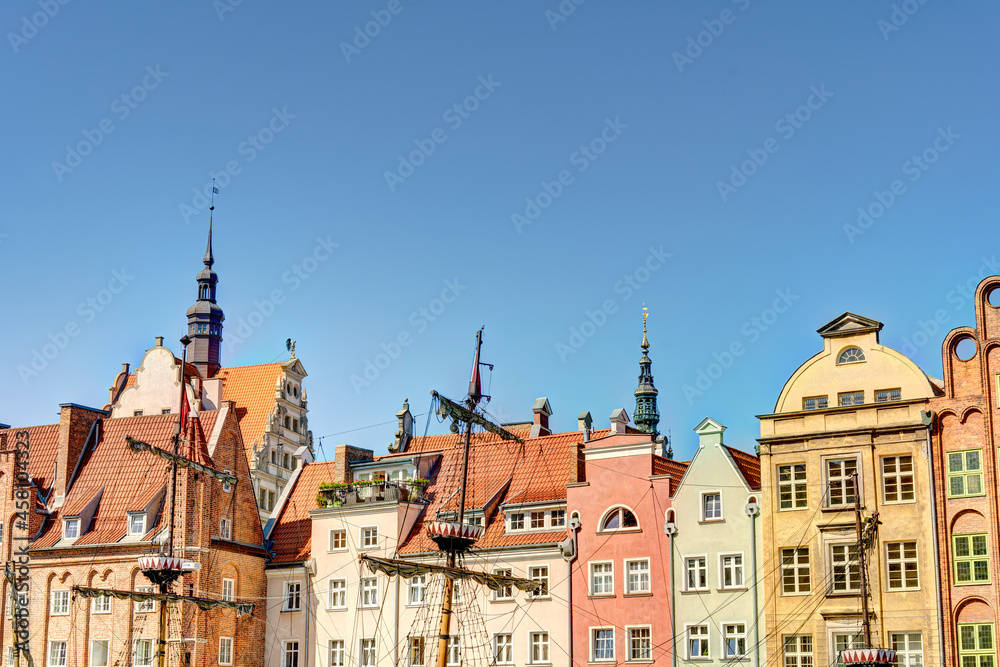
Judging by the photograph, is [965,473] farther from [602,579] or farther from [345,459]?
[345,459]

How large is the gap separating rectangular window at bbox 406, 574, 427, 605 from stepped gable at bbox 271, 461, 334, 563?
691 centimetres

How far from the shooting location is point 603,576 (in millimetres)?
69125

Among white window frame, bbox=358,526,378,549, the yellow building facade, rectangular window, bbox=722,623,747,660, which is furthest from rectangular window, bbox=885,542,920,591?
white window frame, bbox=358,526,378,549

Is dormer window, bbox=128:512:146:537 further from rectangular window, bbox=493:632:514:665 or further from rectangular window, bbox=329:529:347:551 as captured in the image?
rectangular window, bbox=493:632:514:665

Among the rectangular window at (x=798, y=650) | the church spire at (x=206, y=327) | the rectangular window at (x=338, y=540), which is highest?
the church spire at (x=206, y=327)

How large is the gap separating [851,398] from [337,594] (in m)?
28.3

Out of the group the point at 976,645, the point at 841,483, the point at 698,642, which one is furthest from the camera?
the point at 698,642

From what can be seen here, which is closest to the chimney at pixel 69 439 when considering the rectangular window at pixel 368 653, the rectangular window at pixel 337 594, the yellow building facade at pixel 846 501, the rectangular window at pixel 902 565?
the rectangular window at pixel 337 594

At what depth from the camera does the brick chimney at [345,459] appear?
3221 inches

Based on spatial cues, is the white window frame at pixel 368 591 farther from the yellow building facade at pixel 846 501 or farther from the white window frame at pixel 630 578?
the yellow building facade at pixel 846 501

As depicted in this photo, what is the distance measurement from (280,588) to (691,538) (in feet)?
77.2

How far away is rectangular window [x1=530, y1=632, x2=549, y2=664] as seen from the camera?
229 ft

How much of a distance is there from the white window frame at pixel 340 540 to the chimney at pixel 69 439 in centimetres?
1687

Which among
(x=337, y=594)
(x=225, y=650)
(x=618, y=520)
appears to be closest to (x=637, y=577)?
(x=618, y=520)
